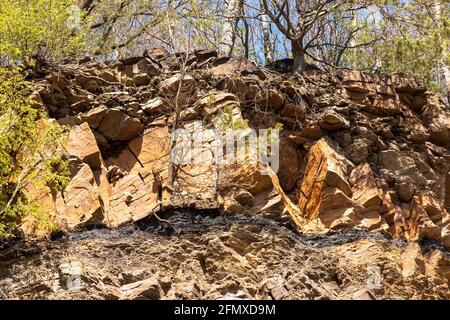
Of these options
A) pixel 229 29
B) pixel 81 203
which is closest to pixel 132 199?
pixel 81 203

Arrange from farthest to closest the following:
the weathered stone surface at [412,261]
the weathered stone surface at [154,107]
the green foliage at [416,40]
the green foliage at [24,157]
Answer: the green foliage at [416,40] → the weathered stone surface at [154,107] → the weathered stone surface at [412,261] → the green foliage at [24,157]

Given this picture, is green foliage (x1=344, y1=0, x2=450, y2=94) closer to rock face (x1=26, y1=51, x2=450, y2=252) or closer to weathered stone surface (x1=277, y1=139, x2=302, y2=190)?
rock face (x1=26, y1=51, x2=450, y2=252)

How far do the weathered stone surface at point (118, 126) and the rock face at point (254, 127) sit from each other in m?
0.02

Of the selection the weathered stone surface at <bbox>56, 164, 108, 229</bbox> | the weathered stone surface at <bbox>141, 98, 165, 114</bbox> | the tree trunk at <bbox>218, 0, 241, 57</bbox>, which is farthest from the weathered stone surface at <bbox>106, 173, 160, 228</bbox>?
the tree trunk at <bbox>218, 0, 241, 57</bbox>

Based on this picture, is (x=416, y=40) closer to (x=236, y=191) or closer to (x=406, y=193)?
(x=406, y=193)

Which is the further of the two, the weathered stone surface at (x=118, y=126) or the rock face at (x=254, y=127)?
the weathered stone surface at (x=118, y=126)

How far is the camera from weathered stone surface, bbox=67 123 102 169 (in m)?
12.8

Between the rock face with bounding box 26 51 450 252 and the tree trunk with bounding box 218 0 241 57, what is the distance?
1.53 metres

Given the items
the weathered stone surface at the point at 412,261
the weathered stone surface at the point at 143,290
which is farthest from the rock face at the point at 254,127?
the weathered stone surface at the point at 143,290

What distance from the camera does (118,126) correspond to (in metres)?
13.7

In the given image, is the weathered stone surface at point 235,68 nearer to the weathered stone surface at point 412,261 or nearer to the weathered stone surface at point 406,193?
the weathered stone surface at point 406,193

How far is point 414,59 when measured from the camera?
623 inches

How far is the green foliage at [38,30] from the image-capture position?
13406 mm

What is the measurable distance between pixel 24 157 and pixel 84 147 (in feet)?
3.40
